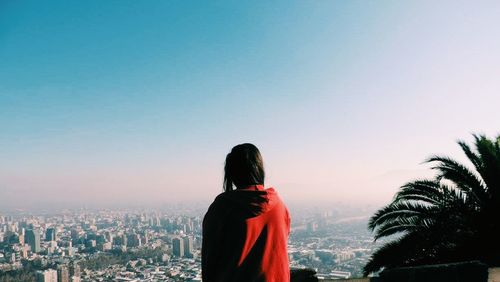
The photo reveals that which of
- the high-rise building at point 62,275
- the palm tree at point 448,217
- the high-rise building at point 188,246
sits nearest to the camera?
the palm tree at point 448,217

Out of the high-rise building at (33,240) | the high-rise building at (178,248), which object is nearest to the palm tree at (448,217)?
the high-rise building at (178,248)

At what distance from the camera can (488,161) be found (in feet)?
22.8

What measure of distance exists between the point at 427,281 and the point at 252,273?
7.36 ft

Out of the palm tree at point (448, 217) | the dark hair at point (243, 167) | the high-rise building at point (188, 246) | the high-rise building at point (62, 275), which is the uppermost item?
the dark hair at point (243, 167)

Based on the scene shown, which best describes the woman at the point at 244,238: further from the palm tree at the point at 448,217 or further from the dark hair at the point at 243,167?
the palm tree at the point at 448,217

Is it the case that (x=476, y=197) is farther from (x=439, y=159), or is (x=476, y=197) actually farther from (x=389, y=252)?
(x=389, y=252)

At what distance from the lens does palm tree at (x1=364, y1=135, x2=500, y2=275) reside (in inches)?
258

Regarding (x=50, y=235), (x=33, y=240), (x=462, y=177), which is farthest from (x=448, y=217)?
(x=50, y=235)

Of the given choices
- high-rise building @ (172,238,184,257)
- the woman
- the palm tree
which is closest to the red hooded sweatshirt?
the woman

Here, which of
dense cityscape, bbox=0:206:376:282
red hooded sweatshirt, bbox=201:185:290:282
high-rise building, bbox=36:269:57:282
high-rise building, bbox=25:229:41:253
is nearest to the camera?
red hooded sweatshirt, bbox=201:185:290:282

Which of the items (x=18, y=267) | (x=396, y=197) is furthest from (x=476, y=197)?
(x=18, y=267)

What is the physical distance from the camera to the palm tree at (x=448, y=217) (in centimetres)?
656

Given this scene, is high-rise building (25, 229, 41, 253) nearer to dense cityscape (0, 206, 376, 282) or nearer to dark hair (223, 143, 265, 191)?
dense cityscape (0, 206, 376, 282)

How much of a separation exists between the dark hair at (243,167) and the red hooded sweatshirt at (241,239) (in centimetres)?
10
